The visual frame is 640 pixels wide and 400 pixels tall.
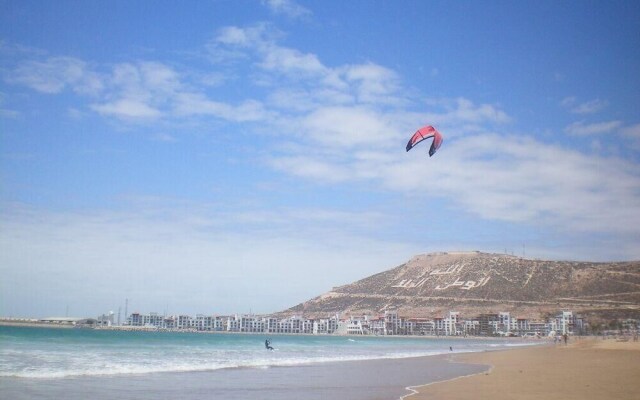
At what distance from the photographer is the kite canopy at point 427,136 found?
64.4ft

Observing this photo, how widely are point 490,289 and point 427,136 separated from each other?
126443 mm

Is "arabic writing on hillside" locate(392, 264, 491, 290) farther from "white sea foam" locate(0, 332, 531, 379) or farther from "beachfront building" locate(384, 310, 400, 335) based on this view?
"white sea foam" locate(0, 332, 531, 379)

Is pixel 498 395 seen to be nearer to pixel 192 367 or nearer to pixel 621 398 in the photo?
pixel 621 398

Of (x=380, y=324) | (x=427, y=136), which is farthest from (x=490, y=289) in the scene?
(x=427, y=136)

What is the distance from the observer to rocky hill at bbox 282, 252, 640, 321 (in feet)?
384

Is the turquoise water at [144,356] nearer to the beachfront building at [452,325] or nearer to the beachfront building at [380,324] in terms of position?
the beachfront building at [380,324]

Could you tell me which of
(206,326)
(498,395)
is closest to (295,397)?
(498,395)

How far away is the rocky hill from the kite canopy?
317 feet

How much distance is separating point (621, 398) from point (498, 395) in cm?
226

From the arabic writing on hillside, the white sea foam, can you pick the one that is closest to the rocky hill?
the arabic writing on hillside

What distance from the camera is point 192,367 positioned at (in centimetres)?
2105

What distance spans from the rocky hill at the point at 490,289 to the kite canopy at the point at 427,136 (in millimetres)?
96607

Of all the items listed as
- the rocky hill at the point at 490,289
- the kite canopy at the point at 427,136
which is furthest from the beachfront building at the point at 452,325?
the kite canopy at the point at 427,136

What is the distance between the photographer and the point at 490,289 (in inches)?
5458
